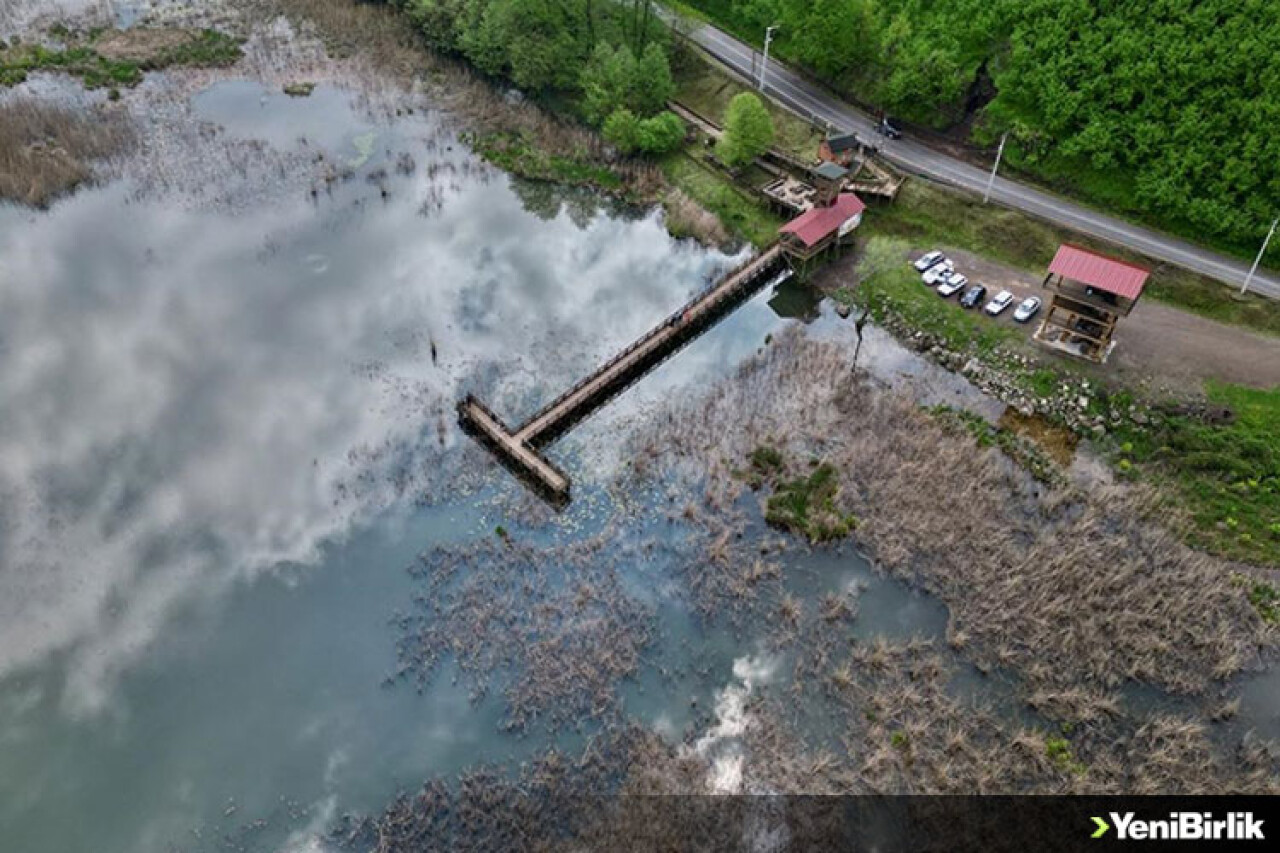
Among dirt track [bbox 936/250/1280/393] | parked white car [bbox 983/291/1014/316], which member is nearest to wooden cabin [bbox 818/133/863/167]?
parked white car [bbox 983/291/1014/316]

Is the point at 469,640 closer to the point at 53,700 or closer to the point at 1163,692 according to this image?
the point at 53,700

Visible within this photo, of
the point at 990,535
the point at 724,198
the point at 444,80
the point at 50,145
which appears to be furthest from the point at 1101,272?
the point at 50,145

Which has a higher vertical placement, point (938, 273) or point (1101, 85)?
point (1101, 85)

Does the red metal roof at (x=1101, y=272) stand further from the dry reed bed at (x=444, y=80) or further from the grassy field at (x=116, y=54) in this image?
the grassy field at (x=116, y=54)

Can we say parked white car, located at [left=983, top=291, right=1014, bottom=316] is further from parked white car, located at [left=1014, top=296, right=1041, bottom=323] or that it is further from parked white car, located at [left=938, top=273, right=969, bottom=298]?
parked white car, located at [left=938, top=273, right=969, bottom=298]

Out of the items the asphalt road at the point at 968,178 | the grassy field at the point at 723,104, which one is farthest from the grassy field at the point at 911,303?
the grassy field at the point at 723,104

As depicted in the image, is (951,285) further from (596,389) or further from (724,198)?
(596,389)
